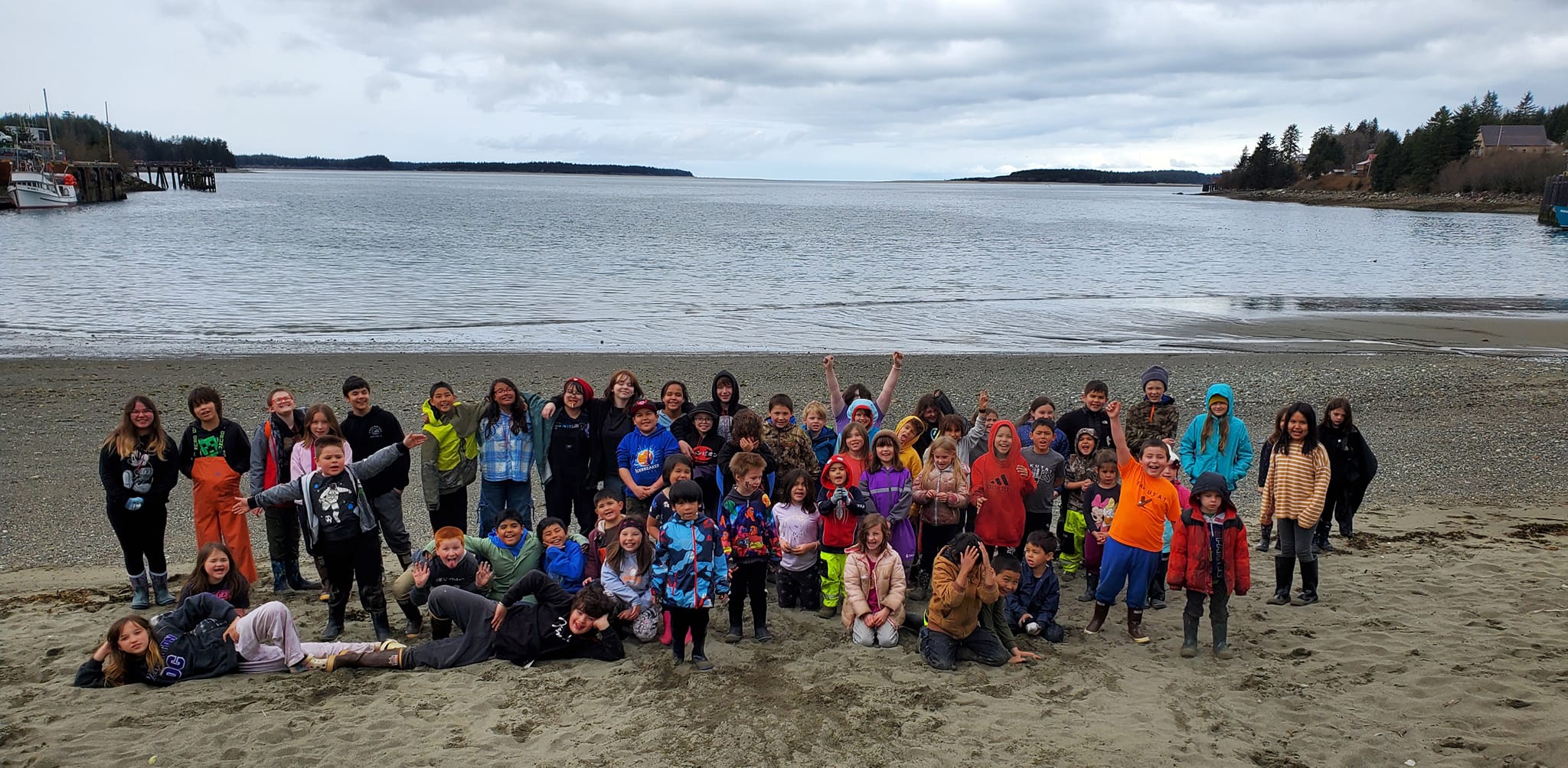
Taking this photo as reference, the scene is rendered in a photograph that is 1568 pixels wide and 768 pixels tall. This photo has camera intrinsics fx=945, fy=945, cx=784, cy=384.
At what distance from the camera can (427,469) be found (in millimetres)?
7668

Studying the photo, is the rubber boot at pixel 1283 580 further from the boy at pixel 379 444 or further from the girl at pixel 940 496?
the boy at pixel 379 444

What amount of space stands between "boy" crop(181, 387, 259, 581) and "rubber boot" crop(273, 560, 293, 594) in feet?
0.81

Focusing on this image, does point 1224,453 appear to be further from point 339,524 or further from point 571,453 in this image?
point 339,524

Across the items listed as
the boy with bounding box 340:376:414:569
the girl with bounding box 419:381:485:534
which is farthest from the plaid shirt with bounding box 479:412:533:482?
the boy with bounding box 340:376:414:569

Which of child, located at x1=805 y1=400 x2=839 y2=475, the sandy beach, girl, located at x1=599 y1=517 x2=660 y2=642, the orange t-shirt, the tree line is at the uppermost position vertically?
the tree line

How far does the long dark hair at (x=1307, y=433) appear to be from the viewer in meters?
7.12

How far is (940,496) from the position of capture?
730 centimetres

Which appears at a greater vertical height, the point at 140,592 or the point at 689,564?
the point at 689,564

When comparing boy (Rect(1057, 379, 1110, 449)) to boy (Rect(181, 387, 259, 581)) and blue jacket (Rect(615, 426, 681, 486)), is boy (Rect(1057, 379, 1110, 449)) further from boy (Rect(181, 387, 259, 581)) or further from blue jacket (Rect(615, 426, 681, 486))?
boy (Rect(181, 387, 259, 581))

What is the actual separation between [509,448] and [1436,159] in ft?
447

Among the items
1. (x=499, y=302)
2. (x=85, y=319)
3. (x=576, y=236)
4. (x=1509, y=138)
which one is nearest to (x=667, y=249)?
(x=576, y=236)

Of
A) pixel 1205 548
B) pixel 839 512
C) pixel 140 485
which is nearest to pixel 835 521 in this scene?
pixel 839 512

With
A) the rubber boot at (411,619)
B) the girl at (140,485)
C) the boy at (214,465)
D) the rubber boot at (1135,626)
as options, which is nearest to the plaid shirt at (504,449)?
the rubber boot at (411,619)

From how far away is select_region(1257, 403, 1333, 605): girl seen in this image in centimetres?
704
